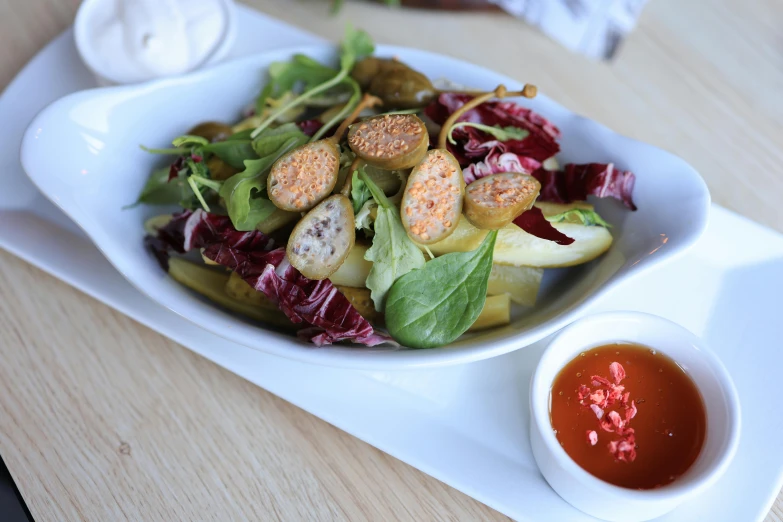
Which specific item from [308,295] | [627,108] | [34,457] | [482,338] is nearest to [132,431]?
[34,457]

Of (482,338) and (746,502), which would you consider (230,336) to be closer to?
(482,338)

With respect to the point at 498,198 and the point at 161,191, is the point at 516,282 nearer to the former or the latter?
the point at 498,198

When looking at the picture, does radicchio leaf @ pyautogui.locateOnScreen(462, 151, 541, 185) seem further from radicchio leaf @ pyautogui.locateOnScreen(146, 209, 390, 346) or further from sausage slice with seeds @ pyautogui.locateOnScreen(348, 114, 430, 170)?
radicchio leaf @ pyautogui.locateOnScreen(146, 209, 390, 346)

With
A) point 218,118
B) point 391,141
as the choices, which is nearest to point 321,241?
point 391,141

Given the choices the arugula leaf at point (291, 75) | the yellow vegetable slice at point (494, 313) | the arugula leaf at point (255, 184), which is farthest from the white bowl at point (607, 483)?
the arugula leaf at point (291, 75)

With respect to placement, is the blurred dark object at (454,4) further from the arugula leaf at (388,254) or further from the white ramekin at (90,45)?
the arugula leaf at (388,254)

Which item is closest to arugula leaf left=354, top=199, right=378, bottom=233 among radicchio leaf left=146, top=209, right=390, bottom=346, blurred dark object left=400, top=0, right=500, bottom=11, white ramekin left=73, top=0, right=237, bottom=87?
radicchio leaf left=146, top=209, right=390, bottom=346
